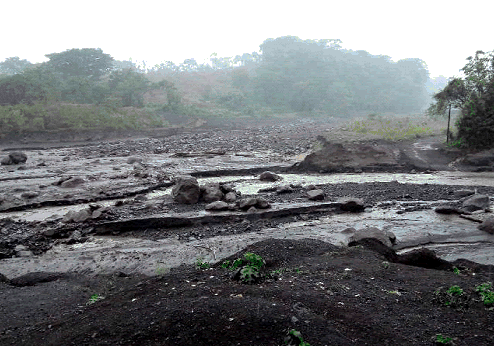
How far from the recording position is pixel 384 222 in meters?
7.78

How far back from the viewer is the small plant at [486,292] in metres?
3.49

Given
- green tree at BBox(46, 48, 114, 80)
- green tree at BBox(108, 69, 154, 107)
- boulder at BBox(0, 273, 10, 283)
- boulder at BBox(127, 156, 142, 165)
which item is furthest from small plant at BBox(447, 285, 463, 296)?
green tree at BBox(46, 48, 114, 80)

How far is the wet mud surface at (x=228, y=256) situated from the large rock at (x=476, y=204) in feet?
1.04

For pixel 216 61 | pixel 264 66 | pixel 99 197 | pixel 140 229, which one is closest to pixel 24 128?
pixel 99 197

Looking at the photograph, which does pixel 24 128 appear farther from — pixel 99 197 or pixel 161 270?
pixel 161 270

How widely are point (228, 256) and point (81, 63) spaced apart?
133 ft

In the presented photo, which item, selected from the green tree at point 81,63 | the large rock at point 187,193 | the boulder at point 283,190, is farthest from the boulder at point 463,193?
the green tree at point 81,63

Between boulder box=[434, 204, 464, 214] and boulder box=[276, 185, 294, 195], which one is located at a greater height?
boulder box=[276, 185, 294, 195]

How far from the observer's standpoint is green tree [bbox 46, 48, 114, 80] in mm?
39750

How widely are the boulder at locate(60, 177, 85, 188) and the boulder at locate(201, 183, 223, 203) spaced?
4.24 m

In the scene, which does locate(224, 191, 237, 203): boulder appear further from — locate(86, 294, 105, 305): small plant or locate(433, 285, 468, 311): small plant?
locate(433, 285, 468, 311): small plant

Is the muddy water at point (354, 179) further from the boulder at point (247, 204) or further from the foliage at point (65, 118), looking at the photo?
the foliage at point (65, 118)

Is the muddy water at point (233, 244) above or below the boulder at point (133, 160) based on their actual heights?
below

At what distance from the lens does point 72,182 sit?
1144cm
